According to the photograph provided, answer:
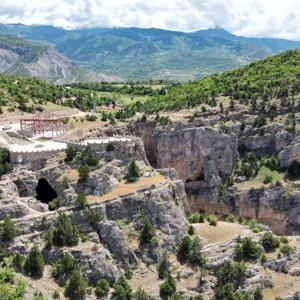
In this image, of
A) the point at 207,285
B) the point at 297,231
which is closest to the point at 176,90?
the point at 297,231

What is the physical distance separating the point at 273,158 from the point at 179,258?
33255 mm

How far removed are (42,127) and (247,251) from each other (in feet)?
127

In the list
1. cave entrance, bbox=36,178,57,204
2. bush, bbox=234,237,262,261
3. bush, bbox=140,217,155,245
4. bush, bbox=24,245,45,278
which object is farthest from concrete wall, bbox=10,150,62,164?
bush, bbox=234,237,262,261

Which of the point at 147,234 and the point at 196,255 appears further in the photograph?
the point at 147,234

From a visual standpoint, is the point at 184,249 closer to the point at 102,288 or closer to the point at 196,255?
the point at 196,255

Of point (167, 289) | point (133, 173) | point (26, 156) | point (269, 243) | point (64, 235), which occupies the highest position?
point (26, 156)

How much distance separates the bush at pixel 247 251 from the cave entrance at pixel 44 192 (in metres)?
23.5

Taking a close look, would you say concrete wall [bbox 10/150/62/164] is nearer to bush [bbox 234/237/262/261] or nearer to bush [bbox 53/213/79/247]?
bush [bbox 53/213/79/247]

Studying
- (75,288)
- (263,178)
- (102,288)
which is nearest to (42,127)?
(263,178)

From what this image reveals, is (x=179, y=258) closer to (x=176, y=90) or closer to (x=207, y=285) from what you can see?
(x=207, y=285)

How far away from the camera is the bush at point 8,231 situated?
6219 centimetres

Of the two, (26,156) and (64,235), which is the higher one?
(26,156)

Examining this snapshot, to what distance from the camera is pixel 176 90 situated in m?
129

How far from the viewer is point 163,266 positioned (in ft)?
215
